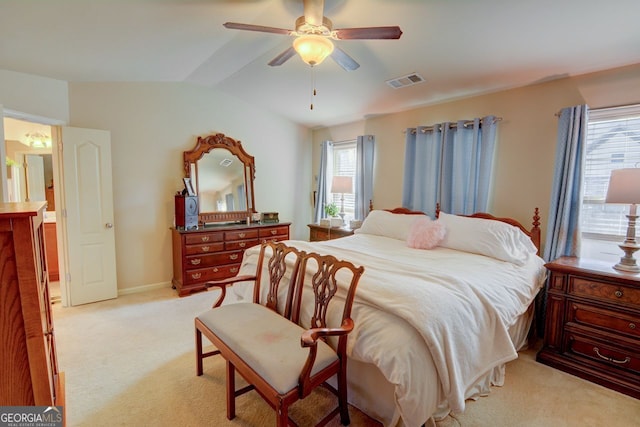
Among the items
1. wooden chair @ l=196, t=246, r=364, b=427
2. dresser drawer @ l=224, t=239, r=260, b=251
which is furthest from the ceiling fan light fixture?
dresser drawer @ l=224, t=239, r=260, b=251

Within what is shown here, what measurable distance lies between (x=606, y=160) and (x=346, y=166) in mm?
3132

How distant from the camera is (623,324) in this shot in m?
2.10

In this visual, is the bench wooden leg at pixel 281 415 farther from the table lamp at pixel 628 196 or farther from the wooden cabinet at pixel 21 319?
the table lamp at pixel 628 196

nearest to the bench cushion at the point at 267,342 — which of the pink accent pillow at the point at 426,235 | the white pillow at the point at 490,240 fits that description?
the pink accent pillow at the point at 426,235

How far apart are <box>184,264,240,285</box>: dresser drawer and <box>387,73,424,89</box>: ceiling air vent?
308cm

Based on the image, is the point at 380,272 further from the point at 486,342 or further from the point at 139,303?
the point at 139,303

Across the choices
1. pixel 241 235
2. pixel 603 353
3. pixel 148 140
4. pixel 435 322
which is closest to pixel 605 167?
pixel 603 353

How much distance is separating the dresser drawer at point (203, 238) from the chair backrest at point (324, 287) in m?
2.22

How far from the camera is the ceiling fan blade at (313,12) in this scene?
6.70ft

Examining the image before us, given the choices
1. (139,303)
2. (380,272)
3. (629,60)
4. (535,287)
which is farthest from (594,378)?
(139,303)

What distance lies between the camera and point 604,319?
2.18m

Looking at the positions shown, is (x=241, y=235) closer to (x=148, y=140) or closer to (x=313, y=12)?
(x=148, y=140)

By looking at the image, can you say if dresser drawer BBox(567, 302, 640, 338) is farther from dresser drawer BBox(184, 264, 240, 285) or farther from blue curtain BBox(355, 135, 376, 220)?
dresser drawer BBox(184, 264, 240, 285)

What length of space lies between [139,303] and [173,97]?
2.63 meters
